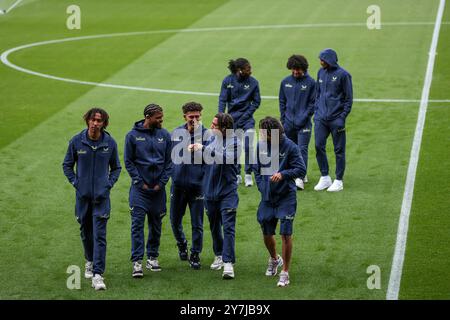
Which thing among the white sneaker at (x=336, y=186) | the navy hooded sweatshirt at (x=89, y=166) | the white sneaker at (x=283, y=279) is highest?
the navy hooded sweatshirt at (x=89, y=166)

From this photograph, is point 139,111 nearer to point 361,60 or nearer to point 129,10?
point 361,60

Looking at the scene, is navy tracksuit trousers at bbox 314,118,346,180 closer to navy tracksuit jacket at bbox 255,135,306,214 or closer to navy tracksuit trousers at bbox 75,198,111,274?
navy tracksuit jacket at bbox 255,135,306,214

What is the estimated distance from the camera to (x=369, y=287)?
12609mm

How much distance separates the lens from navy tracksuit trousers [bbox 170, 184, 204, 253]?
13.4m

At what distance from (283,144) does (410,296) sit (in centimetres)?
248

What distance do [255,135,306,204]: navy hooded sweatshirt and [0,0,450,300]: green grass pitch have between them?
112 centimetres

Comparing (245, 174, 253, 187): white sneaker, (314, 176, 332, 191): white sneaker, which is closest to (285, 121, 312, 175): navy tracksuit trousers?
(314, 176, 332, 191): white sneaker

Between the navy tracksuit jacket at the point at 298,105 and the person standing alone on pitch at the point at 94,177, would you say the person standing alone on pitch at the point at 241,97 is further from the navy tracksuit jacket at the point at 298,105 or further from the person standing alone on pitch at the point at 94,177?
the person standing alone on pitch at the point at 94,177

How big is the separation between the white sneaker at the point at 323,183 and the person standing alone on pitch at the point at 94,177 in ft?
17.5

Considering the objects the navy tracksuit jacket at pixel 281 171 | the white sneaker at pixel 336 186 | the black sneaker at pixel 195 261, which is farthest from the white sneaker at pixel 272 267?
the white sneaker at pixel 336 186

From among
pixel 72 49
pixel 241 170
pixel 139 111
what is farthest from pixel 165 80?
pixel 241 170

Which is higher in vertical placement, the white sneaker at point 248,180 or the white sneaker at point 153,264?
the white sneaker at point 248,180

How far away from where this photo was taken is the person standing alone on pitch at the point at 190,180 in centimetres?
1323

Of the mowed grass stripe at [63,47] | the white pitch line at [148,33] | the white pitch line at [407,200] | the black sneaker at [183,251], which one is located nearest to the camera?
the white pitch line at [407,200]
